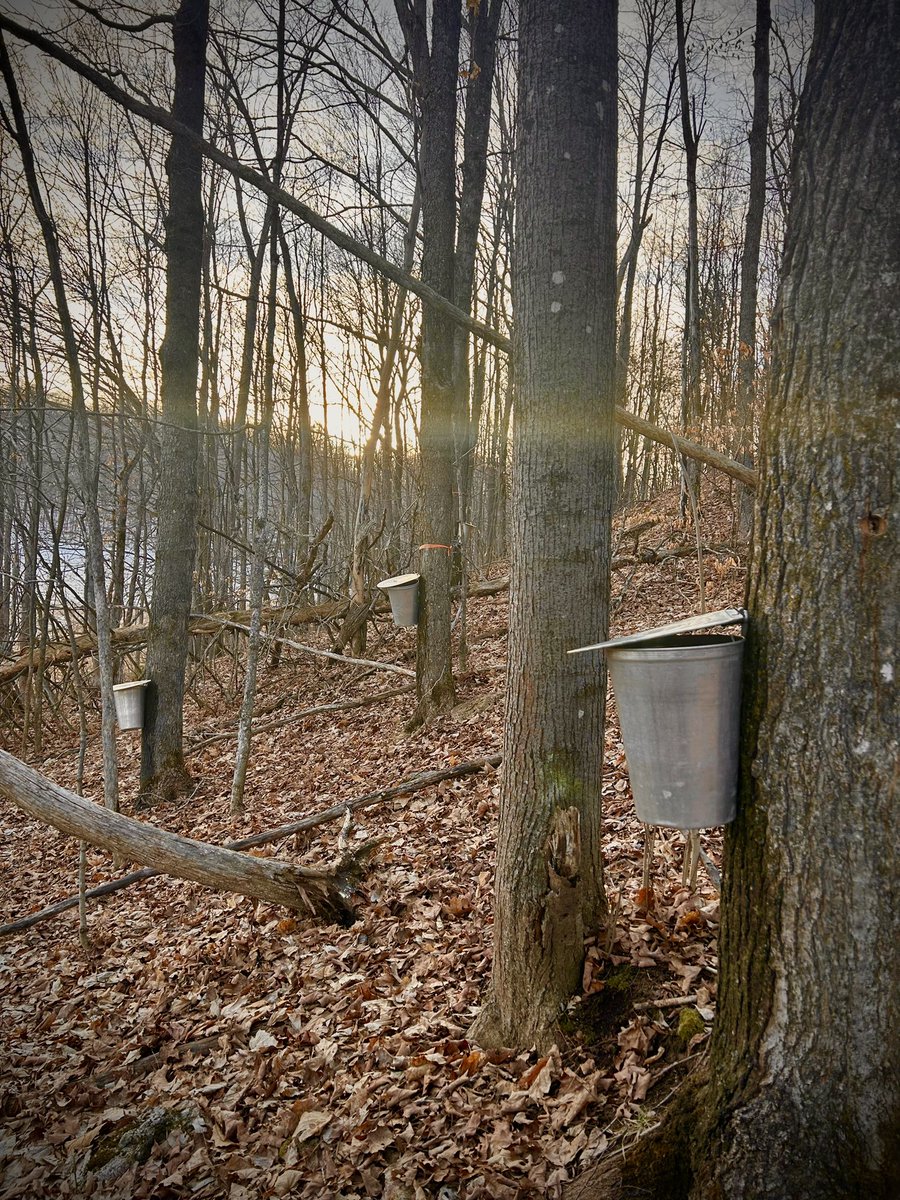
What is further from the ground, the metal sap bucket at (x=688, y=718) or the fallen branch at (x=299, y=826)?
the metal sap bucket at (x=688, y=718)

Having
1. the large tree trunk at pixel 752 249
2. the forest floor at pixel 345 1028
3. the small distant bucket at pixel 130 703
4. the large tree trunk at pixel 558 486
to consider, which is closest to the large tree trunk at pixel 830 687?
the forest floor at pixel 345 1028

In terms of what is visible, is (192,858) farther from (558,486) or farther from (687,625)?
(687,625)

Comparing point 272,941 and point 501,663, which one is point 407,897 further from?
point 501,663

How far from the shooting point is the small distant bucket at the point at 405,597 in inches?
248

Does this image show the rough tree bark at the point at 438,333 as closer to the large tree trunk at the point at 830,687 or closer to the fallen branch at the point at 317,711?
the fallen branch at the point at 317,711

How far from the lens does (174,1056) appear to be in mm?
3273

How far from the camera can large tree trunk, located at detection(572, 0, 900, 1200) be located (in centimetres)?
156

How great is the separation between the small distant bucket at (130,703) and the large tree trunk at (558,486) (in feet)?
17.5

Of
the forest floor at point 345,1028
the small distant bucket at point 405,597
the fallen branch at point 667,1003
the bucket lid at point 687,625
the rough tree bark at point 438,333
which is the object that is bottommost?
the forest floor at point 345,1028

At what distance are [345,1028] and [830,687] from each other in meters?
2.69

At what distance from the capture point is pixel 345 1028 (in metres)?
3.07

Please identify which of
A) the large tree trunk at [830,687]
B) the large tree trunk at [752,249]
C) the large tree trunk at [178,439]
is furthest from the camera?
the large tree trunk at [752,249]

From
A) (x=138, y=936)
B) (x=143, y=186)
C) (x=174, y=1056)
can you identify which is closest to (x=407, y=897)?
(x=174, y=1056)

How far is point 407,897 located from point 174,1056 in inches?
54.2
